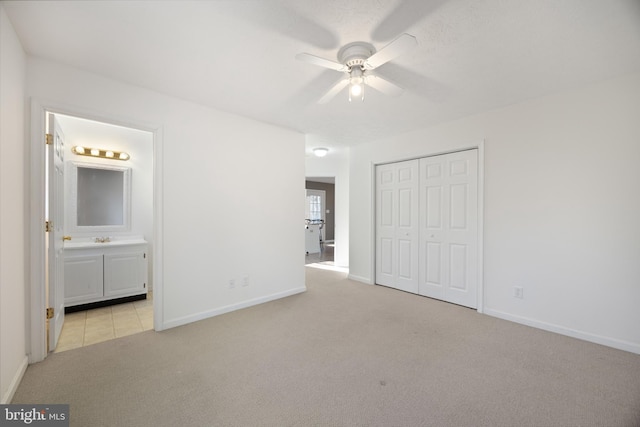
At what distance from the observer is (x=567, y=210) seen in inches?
108

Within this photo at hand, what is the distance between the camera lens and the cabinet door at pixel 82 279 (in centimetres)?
325

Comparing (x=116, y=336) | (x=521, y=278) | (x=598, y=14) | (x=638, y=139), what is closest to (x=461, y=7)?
(x=598, y=14)

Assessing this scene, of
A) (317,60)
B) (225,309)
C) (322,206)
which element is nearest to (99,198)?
(225,309)

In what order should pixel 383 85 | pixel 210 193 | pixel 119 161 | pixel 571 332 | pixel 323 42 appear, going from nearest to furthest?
pixel 323 42
pixel 383 85
pixel 571 332
pixel 210 193
pixel 119 161

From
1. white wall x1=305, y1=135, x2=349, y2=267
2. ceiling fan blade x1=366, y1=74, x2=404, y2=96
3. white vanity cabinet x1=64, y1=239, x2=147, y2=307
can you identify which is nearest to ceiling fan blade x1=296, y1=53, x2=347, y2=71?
ceiling fan blade x1=366, y1=74, x2=404, y2=96

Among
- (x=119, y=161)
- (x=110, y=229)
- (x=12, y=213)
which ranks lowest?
(x=110, y=229)

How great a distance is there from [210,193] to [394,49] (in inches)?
95.2

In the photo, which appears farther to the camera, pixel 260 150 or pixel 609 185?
pixel 260 150

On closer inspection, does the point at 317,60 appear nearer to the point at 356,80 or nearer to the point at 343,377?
the point at 356,80

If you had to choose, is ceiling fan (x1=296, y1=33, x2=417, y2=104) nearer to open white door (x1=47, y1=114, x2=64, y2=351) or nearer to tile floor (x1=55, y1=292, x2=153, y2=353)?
open white door (x1=47, y1=114, x2=64, y2=351)

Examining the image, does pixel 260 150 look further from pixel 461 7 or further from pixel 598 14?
pixel 598 14

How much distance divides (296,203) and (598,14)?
3.32 metres

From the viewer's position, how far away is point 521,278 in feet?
9.97

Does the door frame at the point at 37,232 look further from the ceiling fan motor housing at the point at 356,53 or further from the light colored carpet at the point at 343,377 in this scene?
the ceiling fan motor housing at the point at 356,53
